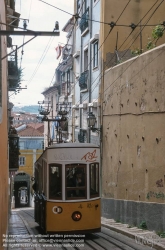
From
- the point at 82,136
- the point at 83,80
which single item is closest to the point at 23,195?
the point at 82,136

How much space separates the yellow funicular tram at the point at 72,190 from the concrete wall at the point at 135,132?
1.93m

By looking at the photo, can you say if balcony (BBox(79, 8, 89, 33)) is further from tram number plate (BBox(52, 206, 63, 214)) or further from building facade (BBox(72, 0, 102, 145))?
tram number plate (BBox(52, 206, 63, 214))

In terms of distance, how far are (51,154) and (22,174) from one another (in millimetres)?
43043

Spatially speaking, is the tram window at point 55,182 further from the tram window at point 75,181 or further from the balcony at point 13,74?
the balcony at point 13,74

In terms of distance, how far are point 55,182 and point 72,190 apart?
1.70 feet

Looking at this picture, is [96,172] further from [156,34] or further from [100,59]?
[100,59]

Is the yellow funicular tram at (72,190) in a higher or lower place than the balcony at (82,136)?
lower

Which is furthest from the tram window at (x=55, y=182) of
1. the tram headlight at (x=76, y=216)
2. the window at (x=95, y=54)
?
the window at (x=95, y=54)

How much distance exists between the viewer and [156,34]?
15336mm

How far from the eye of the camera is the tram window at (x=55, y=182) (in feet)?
40.0

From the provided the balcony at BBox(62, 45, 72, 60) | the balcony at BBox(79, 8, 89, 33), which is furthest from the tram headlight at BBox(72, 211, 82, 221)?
the balcony at BBox(62, 45, 72, 60)

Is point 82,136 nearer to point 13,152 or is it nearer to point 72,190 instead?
point 13,152

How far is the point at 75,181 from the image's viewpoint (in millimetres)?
12273

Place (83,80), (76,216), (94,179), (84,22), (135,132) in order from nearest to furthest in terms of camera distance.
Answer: (76,216), (94,179), (135,132), (84,22), (83,80)
